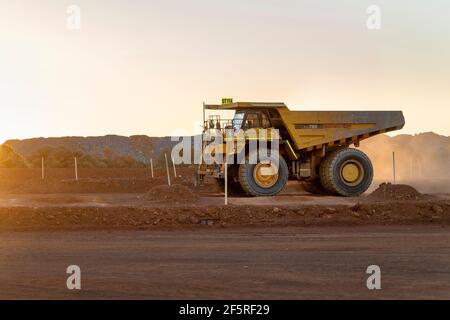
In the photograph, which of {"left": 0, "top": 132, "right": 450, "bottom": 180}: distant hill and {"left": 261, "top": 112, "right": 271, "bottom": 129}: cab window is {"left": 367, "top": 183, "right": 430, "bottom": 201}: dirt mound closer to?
{"left": 261, "top": 112, "right": 271, "bottom": 129}: cab window

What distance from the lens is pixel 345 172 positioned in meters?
27.5

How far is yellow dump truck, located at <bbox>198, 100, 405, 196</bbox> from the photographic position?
2600cm

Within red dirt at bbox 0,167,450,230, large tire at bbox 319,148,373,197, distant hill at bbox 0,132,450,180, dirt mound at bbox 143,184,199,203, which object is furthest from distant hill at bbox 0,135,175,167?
red dirt at bbox 0,167,450,230

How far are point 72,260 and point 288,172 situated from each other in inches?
581

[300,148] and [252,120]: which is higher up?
[252,120]

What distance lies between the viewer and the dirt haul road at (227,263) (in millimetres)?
10469

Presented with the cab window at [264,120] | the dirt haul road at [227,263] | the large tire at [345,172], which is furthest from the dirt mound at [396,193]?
the dirt haul road at [227,263]

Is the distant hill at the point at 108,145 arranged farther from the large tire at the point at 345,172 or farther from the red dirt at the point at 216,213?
the red dirt at the point at 216,213

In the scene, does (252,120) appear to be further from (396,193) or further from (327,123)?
(396,193)

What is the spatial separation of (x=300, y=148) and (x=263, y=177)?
5.87ft

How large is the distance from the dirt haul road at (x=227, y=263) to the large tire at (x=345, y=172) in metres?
8.45

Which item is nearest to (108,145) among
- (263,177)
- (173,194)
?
(263,177)
